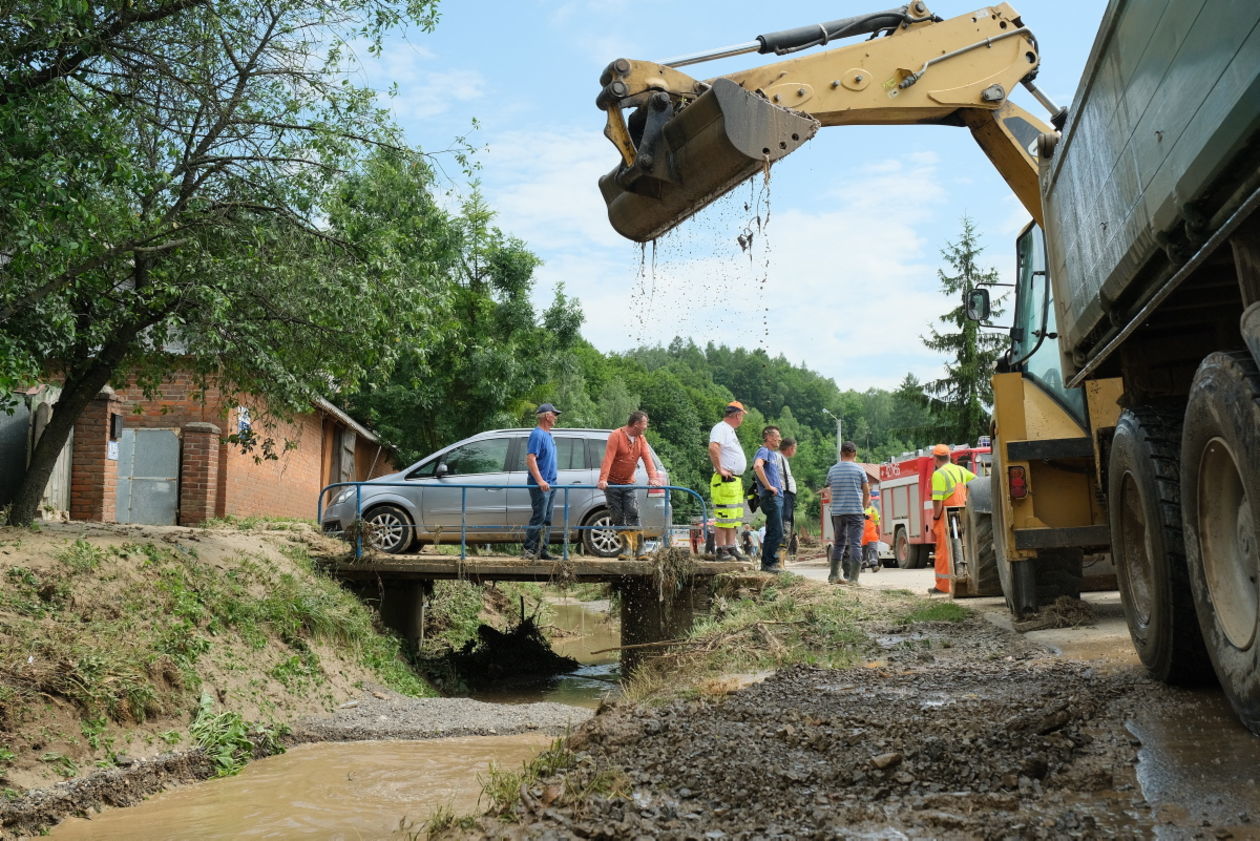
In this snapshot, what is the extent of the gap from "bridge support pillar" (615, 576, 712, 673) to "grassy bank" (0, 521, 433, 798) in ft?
9.49

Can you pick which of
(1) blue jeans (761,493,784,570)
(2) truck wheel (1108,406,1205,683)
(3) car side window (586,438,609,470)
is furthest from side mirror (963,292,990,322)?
(3) car side window (586,438,609,470)

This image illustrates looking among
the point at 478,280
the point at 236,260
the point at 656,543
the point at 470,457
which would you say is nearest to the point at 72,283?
the point at 236,260

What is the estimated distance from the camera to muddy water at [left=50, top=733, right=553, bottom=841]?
6066 mm

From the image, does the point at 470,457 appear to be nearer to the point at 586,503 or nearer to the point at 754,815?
the point at 586,503

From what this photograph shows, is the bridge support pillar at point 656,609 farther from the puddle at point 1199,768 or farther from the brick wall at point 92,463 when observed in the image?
the puddle at point 1199,768

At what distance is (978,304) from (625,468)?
5673mm

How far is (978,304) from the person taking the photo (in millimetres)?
8023

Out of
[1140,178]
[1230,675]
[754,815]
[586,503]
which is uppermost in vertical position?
[1140,178]

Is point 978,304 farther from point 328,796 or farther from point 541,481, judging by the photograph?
point 541,481

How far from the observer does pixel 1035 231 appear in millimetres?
8289

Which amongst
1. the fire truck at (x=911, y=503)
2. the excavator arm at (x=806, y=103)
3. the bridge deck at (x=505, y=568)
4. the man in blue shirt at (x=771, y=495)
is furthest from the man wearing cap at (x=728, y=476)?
the fire truck at (x=911, y=503)

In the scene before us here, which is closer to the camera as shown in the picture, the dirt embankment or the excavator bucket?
the excavator bucket

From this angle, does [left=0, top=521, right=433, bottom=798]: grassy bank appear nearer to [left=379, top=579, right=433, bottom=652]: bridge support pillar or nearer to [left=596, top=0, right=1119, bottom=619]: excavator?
[left=379, top=579, right=433, bottom=652]: bridge support pillar

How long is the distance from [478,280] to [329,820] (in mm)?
26762
